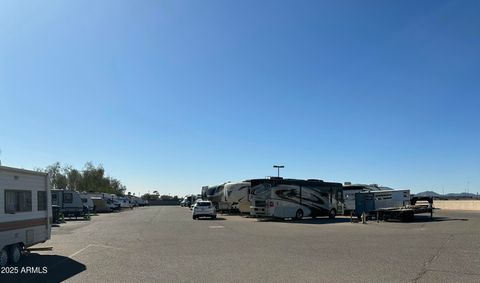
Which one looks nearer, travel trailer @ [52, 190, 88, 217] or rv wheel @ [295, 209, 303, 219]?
rv wheel @ [295, 209, 303, 219]

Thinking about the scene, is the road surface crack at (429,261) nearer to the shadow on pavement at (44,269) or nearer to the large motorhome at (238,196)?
the shadow on pavement at (44,269)

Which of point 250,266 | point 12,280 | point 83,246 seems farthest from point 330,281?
point 83,246

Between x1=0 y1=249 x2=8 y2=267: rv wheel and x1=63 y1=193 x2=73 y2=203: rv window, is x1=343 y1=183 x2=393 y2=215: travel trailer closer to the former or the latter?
x1=63 y1=193 x2=73 y2=203: rv window

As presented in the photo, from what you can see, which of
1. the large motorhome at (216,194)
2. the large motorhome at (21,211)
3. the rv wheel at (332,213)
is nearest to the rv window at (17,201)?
the large motorhome at (21,211)

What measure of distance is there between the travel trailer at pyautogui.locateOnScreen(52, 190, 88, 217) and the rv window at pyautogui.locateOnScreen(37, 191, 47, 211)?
3166 centimetres

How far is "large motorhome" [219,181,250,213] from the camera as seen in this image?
159ft

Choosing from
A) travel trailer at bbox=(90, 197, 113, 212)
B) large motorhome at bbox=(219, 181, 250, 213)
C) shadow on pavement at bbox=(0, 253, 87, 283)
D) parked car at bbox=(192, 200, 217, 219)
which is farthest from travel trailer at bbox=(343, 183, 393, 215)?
travel trailer at bbox=(90, 197, 113, 212)

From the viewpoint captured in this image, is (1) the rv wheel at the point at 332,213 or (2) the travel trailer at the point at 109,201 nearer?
(1) the rv wheel at the point at 332,213

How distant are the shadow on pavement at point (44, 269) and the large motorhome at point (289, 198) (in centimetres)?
2385

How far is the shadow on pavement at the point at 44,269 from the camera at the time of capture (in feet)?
38.9

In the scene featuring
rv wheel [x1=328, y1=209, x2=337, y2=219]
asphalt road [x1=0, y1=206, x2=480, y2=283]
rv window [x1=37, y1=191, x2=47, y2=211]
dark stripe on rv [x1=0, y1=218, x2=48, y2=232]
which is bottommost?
rv wheel [x1=328, y1=209, x2=337, y2=219]

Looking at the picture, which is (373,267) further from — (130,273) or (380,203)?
(380,203)

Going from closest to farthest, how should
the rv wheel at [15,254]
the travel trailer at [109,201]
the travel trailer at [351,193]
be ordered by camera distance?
the rv wheel at [15,254]
the travel trailer at [351,193]
the travel trailer at [109,201]

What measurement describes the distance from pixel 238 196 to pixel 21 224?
116 ft
